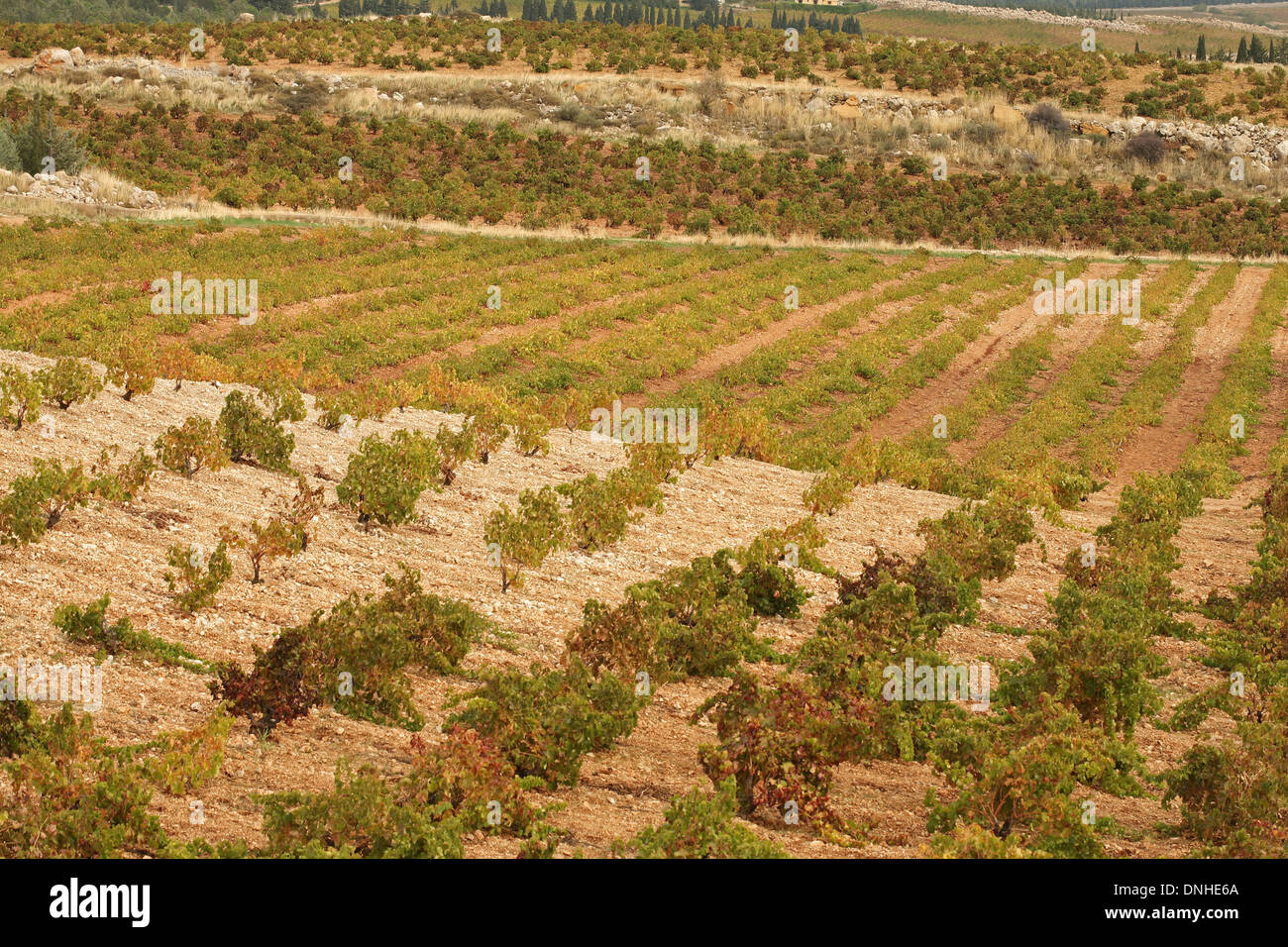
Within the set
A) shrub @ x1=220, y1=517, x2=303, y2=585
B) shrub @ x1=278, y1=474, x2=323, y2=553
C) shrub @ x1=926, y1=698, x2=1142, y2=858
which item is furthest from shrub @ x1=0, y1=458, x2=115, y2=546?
shrub @ x1=926, y1=698, x2=1142, y2=858

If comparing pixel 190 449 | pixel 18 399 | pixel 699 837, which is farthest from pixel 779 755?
pixel 18 399

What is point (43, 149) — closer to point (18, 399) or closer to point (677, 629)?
point (18, 399)

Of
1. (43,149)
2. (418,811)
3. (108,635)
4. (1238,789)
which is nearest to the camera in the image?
(418,811)

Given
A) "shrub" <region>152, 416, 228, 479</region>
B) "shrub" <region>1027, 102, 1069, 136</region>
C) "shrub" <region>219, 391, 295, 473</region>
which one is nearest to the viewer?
"shrub" <region>152, 416, 228, 479</region>

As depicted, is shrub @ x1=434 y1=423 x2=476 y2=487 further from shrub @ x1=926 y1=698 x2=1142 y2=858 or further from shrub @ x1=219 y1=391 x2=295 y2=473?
shrub @ x1=926 y1=698 x2=1142 y2=858
